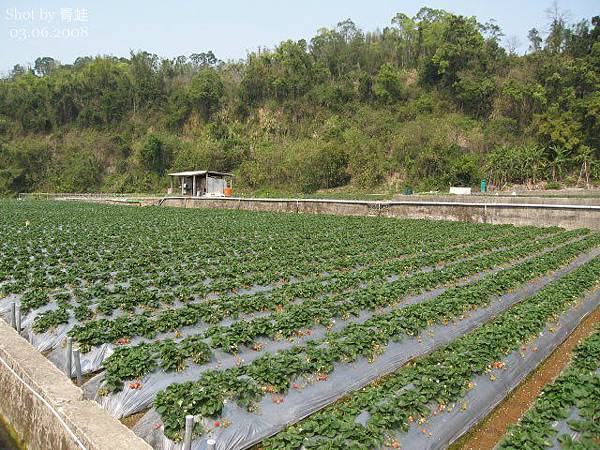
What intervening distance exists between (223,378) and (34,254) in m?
9.11

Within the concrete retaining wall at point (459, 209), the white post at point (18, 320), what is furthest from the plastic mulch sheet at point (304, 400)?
the concrete retaining wall at point (459, 209)

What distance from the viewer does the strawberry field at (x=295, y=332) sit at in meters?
3.98

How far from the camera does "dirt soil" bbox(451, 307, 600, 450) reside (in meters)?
4.30

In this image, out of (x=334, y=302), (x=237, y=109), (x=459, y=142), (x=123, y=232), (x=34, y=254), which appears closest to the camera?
(x=334, y=302)

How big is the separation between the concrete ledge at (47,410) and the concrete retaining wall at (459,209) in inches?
805

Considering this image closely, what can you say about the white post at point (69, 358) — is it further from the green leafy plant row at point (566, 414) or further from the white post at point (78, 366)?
the green leafy plant row at point (566, 414)

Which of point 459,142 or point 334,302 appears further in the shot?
point 459,142

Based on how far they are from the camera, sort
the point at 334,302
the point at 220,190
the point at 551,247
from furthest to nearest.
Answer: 1. the point at 220,190
2. the point at 551,247
3. the point at 334,302

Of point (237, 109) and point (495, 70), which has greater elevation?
point (495, 70)

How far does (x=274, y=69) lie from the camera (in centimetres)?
5950

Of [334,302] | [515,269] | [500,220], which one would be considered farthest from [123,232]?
[500,220]

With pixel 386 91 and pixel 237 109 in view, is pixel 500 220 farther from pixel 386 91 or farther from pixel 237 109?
pixel 237 109

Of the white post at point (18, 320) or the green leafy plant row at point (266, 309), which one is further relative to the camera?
the white post at point (18, 320)

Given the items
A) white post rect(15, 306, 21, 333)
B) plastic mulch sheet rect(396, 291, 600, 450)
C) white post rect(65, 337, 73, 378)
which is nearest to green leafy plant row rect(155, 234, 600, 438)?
plastic mulch sheet rect(396, 291, 600, 450)
